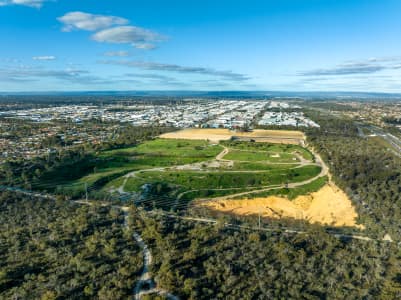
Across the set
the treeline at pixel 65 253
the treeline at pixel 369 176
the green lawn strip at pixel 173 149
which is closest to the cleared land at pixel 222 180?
the green lawn strip at pixel 173 149

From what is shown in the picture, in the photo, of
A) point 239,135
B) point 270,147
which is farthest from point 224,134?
point 270,147

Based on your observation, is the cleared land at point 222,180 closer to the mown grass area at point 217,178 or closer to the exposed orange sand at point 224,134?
the mown grass area at point 217,178

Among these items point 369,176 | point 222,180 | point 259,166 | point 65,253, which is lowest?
point 222,180

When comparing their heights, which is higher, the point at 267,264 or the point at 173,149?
the point at 173,149

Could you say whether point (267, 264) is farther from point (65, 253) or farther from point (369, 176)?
point (369, 176)

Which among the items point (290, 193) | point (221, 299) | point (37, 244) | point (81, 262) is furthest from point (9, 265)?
point (290, 193)

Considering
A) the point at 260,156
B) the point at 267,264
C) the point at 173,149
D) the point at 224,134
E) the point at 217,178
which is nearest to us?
the point at 267,264
